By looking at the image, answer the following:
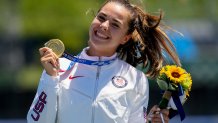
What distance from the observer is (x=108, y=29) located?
13.9 ft

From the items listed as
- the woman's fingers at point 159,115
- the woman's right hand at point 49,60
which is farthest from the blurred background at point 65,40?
the woman's right hand at point 49,60

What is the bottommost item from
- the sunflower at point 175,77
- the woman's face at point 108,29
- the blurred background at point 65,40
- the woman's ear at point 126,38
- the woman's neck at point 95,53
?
the blurred background at point 65,40

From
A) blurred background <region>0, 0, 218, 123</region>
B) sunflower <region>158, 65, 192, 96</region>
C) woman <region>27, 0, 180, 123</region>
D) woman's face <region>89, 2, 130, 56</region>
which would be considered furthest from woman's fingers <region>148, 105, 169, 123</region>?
blurred background <region>0, 0, 218, 123</region>

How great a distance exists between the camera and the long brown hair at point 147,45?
4555 millimetres

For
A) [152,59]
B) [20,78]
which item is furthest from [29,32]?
[152,59]

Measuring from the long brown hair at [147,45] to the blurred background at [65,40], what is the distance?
7.86 m

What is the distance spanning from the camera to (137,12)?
454cm

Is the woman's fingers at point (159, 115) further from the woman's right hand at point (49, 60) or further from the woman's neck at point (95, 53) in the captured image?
the woman's right hand at point (49, 60)

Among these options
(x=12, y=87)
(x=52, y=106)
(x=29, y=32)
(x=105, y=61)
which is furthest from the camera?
(x=29, y=32)

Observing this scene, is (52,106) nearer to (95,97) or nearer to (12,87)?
(95,97)

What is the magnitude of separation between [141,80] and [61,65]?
451 mm

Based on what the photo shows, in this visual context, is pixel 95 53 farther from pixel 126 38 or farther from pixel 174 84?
pixel 174 84

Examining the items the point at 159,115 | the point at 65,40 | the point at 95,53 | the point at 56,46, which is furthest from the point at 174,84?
the point at 65,40

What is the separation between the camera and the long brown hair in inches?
179
